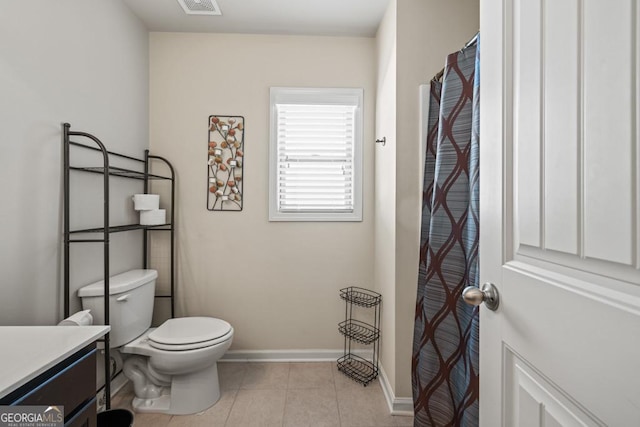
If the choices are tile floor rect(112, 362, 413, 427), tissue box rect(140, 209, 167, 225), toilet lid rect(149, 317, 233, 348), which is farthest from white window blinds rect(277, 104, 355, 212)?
tile floor rect(112, 362, 413, 427)

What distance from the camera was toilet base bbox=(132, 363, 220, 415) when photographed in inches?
76.5

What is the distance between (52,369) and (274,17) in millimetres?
2333

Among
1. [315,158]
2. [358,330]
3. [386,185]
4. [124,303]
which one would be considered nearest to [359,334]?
[358,330]

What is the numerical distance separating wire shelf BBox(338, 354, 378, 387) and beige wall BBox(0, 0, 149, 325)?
173cm

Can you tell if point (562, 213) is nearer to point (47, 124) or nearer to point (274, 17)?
point (47, 124)

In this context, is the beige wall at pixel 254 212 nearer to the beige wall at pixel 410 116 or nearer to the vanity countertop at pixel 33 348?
the beige wall at pixel 410 116

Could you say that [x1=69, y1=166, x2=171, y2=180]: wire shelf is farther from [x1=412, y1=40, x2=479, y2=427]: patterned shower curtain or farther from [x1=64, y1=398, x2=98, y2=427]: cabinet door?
[x1=412, y1=40, x2=479, y2=427]: patterned shower curtain

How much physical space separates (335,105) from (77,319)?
6.87 ft

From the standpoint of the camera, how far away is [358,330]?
255 cm

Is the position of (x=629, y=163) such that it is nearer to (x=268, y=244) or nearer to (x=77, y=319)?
(x=77, y=319)

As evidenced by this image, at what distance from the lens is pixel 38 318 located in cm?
154

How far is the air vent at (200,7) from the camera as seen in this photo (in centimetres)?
213

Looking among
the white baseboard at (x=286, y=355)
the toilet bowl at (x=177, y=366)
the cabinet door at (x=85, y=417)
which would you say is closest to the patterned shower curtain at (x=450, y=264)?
the white baseboard at (x=286, y=355)

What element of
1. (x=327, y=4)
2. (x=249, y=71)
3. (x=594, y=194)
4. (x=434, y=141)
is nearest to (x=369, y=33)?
(x=327, y=4)
